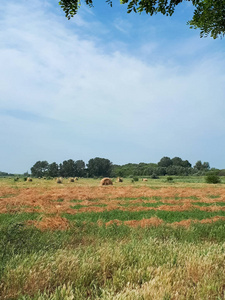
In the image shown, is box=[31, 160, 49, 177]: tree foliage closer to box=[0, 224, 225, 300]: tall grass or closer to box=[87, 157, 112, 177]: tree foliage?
box=[87, 157, 112, 177]: tree foliage

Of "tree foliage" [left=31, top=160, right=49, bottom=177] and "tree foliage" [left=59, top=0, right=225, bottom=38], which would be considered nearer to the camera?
"tree foliage" [left=59, top=0, right=225, bottom=38]

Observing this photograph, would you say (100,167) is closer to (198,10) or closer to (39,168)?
(39,168)

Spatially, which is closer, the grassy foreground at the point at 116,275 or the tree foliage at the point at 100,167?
the grassy foreground at the point at 116,275

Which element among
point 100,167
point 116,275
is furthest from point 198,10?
point 100,167

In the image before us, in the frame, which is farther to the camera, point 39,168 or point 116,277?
point 39,168

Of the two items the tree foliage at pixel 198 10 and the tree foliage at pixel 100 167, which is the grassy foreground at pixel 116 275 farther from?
the tree foliage at pixel 100 167

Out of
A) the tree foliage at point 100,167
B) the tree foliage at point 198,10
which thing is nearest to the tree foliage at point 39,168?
the tree foliage at point 100,167

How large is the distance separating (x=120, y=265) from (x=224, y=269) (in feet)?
Result: 6.22

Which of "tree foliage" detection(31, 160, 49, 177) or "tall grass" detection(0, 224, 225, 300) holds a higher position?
"tree foliage" detection(31, 160, 49, 177)

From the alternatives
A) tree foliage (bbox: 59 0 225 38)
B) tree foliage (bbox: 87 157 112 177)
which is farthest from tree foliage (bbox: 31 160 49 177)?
tree foliage (bbox: 59 0 225 38)

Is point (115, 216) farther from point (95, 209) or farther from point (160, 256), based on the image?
point (160, 256)

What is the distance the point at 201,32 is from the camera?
1773 centimetres

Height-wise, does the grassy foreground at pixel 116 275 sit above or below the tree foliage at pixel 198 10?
below

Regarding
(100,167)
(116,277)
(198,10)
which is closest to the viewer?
(116,277)
